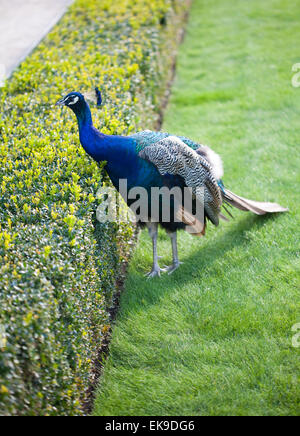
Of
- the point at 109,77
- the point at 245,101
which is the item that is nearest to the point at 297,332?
the point at 109,77

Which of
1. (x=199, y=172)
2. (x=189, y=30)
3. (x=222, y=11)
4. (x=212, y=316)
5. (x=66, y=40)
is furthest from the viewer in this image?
(x=222, y=11)

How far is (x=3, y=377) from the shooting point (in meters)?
2.23

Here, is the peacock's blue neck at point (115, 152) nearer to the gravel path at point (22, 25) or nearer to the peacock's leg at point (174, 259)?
the peacock's leg at point (174, 259)

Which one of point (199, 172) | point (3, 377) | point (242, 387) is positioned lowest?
point (242, 387)

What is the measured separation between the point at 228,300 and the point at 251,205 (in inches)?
41.8

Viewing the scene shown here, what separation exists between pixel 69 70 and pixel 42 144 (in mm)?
1766

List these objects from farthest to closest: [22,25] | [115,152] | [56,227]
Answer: [22,25]
[115,152]
[56,227]

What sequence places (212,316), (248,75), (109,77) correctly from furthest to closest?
(248,75) → (109,77) → (212,316)

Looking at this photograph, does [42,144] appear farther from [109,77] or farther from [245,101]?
[245,101]

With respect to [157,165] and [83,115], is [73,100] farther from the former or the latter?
[157,165]

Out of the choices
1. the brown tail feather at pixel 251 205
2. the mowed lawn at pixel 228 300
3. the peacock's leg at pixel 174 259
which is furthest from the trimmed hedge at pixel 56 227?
the brown tail feather at pixel 251 205

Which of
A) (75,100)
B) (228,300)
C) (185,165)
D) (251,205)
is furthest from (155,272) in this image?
(75,100)

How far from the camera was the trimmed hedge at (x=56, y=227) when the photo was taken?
244cm

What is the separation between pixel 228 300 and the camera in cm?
370
